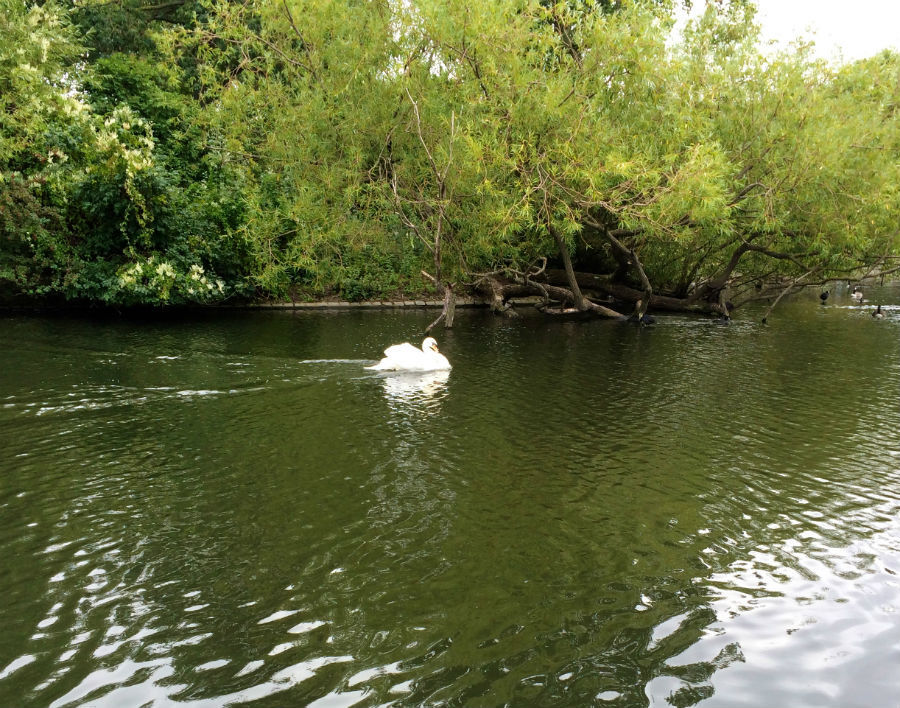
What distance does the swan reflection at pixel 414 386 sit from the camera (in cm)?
1542

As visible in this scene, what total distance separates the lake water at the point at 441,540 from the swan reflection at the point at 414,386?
0.12m

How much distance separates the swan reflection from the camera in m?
15.4

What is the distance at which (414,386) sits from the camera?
16.5m

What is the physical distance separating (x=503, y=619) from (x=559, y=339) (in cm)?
1885

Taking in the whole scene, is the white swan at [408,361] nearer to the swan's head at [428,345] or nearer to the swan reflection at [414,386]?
the swan reflection at [414,386]

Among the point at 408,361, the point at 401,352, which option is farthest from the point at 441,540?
the point at 401,352

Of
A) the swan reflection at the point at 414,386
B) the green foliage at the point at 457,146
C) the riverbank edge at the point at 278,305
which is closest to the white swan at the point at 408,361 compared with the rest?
the swan reflection at the point at 414,386

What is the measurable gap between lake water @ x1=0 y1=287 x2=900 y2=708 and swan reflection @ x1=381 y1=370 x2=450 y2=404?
120 millimetres

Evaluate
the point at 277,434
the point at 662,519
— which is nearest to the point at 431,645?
the point at 662,519

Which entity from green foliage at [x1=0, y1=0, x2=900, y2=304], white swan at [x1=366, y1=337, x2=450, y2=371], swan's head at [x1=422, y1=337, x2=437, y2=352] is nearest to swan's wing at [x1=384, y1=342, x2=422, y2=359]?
white swan at [x1=366, y1=337, x2=450, y2=371]

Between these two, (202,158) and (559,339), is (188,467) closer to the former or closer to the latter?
(559,339)

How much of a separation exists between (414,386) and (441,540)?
28.2 ft

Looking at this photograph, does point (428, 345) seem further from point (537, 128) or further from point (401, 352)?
point (537, 128)

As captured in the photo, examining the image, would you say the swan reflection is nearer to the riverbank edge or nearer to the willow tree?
the willow tree
